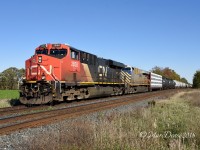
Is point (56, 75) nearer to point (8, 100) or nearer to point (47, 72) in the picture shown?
point (47, 72)

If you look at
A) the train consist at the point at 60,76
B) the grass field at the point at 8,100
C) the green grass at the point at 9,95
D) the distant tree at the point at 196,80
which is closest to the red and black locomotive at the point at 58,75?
the train consist at the point at 60,76

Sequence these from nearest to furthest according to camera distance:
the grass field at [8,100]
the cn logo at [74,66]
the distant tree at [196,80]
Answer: the cn logo at [74,66], the grass field at [8,100], the distant tree at [196,80]

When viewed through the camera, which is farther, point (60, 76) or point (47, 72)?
point (60, 76)

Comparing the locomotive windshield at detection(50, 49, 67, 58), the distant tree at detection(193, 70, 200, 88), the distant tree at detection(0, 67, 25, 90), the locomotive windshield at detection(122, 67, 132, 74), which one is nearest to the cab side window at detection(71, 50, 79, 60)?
the locomotive windshield at detection(50, 49, 67, 58)

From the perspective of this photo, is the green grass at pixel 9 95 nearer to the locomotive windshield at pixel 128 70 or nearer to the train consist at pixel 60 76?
the train consist at pixel 60 76

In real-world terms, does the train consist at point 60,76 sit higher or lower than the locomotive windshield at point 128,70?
lower

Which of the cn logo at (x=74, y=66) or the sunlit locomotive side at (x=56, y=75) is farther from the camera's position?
the cn logo at (x=74, y=66)

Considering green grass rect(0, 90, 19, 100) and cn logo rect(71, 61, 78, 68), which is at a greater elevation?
cn logo rect(71, 61, 78, 68)

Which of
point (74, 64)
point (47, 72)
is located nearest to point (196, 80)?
point (74, 64)

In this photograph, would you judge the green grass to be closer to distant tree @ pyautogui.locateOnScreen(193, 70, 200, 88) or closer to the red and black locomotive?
the red and black locomotive

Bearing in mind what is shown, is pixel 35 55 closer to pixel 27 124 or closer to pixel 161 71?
pixel 27 124

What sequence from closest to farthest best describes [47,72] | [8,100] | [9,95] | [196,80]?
1. [47,72]
2. [8,100]
3. [9,95]
4. [196,80]

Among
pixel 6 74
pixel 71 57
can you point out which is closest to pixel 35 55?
pixel 71 57

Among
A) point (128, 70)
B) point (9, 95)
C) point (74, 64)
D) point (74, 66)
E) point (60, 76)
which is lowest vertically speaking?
point (9, 95)
